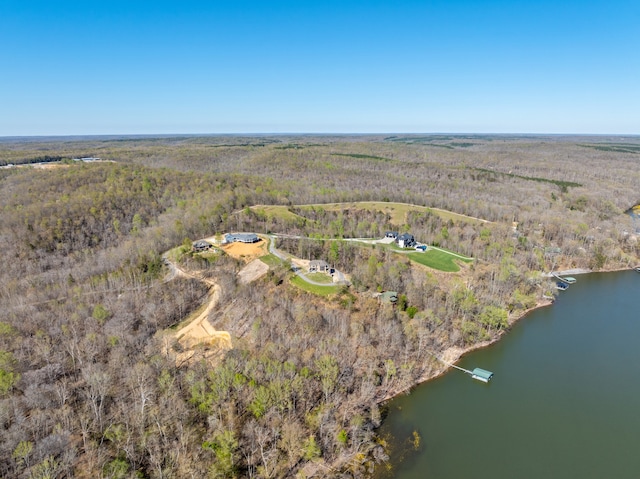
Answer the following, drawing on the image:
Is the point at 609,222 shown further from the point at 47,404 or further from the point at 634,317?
the point at 47,404

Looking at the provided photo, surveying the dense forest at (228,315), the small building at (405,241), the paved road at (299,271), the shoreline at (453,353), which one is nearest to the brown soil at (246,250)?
the paved road at (299,271)

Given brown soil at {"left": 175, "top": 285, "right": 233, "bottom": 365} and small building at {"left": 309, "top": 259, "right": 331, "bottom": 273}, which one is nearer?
brown soil at {"left": 175, "top": 285, "right": 233, "bottom": 365}

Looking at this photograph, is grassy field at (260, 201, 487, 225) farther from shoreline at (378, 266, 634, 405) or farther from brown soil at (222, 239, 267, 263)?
shoreline at (378, 266, 634, 405)

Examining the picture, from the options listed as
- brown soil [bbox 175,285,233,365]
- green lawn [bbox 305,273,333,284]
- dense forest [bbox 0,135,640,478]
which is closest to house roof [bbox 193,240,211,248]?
dense forest [bbox 0,135,640,478]

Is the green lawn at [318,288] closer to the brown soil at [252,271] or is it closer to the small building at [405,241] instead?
the brown soil at [252,271]

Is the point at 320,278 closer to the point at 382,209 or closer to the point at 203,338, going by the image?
the point at 203,338

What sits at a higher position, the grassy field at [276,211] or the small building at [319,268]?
the grassy field at [276,211]
